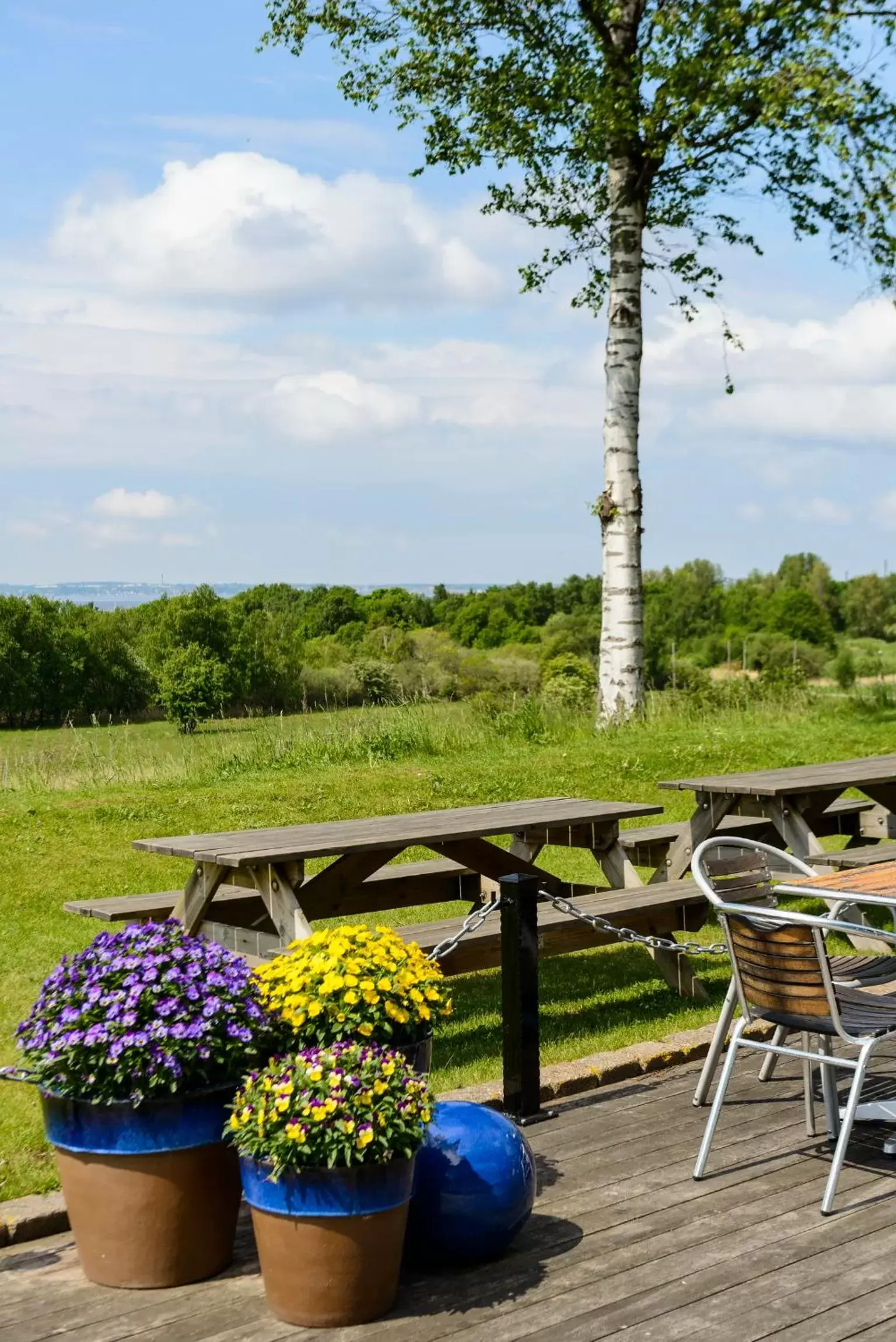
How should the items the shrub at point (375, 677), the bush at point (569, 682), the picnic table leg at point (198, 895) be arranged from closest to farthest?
1. the picnic table leg at point (198, 895)
2. the bush at point (569, 682)
3. the shrub at point (375, 677)

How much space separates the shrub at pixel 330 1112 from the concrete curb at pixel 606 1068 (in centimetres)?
119

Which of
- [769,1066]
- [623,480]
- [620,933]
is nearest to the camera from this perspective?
[769,1066]

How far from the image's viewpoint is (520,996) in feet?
16.1

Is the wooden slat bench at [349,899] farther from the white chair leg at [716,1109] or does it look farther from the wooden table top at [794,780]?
the white chair leg at [716,1109]

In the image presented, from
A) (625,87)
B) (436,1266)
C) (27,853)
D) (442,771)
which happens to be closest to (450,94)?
(625,87)

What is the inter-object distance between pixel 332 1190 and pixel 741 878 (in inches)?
84.9

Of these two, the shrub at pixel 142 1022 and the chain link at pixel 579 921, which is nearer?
the shrub at pixel 142 1022

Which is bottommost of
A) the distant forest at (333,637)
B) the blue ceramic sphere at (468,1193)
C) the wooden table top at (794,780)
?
the blue ceramic sphere at (468,1193)

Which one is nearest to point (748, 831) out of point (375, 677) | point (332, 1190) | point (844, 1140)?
point (844, 1140)

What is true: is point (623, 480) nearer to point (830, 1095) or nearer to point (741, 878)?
point (741, 878)

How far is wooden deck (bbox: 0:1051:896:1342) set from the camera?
3396 mm

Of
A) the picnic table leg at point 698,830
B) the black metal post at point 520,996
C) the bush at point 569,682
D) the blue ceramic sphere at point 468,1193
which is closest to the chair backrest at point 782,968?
the black metal post at point 520,996

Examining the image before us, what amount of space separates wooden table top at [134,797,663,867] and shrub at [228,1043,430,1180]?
80.8 inches

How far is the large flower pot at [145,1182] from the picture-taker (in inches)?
140
